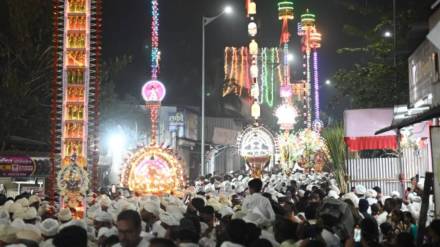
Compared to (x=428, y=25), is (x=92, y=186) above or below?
below

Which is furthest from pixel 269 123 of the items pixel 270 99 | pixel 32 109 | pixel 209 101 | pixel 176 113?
pixel 32 109

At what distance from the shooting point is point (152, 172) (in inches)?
632

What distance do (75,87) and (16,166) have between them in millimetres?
8038

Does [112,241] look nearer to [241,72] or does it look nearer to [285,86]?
[285,86]

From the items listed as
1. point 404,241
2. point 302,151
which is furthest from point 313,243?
point 302,151

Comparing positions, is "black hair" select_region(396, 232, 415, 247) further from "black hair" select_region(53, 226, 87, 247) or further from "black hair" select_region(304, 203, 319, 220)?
"black hair" select_region(304, 203, 319, 220)

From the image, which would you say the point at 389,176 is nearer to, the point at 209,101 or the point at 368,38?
the point at 368,38

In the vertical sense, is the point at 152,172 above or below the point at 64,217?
above

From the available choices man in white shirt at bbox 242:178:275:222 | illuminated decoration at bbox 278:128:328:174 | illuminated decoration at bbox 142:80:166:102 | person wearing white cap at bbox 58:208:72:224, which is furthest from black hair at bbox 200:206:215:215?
illuminated decoration at bbox 278:128:328:174

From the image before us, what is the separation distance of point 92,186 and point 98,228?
4.54m

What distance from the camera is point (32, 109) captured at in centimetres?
2078

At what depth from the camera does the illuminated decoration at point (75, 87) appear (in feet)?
41.5

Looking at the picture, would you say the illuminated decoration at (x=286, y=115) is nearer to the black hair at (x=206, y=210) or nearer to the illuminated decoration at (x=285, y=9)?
the illuminated decoration at (x=285, y=9)

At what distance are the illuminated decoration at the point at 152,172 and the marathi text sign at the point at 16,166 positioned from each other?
17.1 feet
